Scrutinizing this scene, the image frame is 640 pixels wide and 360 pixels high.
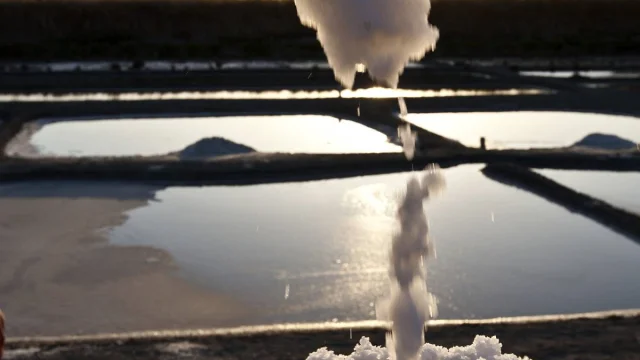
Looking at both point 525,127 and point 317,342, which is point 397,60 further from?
point 525,127

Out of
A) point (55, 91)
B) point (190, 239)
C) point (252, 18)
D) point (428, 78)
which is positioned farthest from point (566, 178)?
point (252, 18)

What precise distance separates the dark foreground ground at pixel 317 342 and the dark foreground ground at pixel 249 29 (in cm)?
1721

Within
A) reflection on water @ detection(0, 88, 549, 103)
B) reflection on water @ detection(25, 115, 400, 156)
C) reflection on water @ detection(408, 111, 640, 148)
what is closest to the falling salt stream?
reflection on water @ detection(25, 115, 400, 156)

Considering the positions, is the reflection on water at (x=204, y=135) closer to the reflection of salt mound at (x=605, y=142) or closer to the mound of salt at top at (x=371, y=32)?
the reflection of salt mound at (x=605, y=142)

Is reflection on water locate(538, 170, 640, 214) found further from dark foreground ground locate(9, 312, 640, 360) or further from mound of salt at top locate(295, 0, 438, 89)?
mound of salt at top locate(295, 0, 438, 89)

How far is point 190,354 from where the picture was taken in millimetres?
3840

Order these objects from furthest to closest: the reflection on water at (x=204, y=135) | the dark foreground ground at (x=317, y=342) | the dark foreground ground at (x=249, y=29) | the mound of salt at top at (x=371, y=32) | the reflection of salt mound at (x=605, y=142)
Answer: the dark foreground ground at (x=249, y=29) < the reflection on water at (x=204, y=135) < the reflection of salt mound at (x=605, y=142) < the dark foreground ground at (x=317, y=342) < the mound of salt at top at (x=371, y=32)

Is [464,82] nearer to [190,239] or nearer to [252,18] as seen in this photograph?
[190,239]

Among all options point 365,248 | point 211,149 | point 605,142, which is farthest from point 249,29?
point 365,248

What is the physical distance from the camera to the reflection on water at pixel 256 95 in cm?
1295

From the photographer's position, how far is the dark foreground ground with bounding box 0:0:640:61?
2189 centimetres

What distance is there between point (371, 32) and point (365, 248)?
4238 mm

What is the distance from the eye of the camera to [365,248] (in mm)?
5883

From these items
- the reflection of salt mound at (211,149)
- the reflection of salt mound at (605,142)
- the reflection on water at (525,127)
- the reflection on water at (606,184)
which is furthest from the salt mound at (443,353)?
the reflection on water at (525,127)
